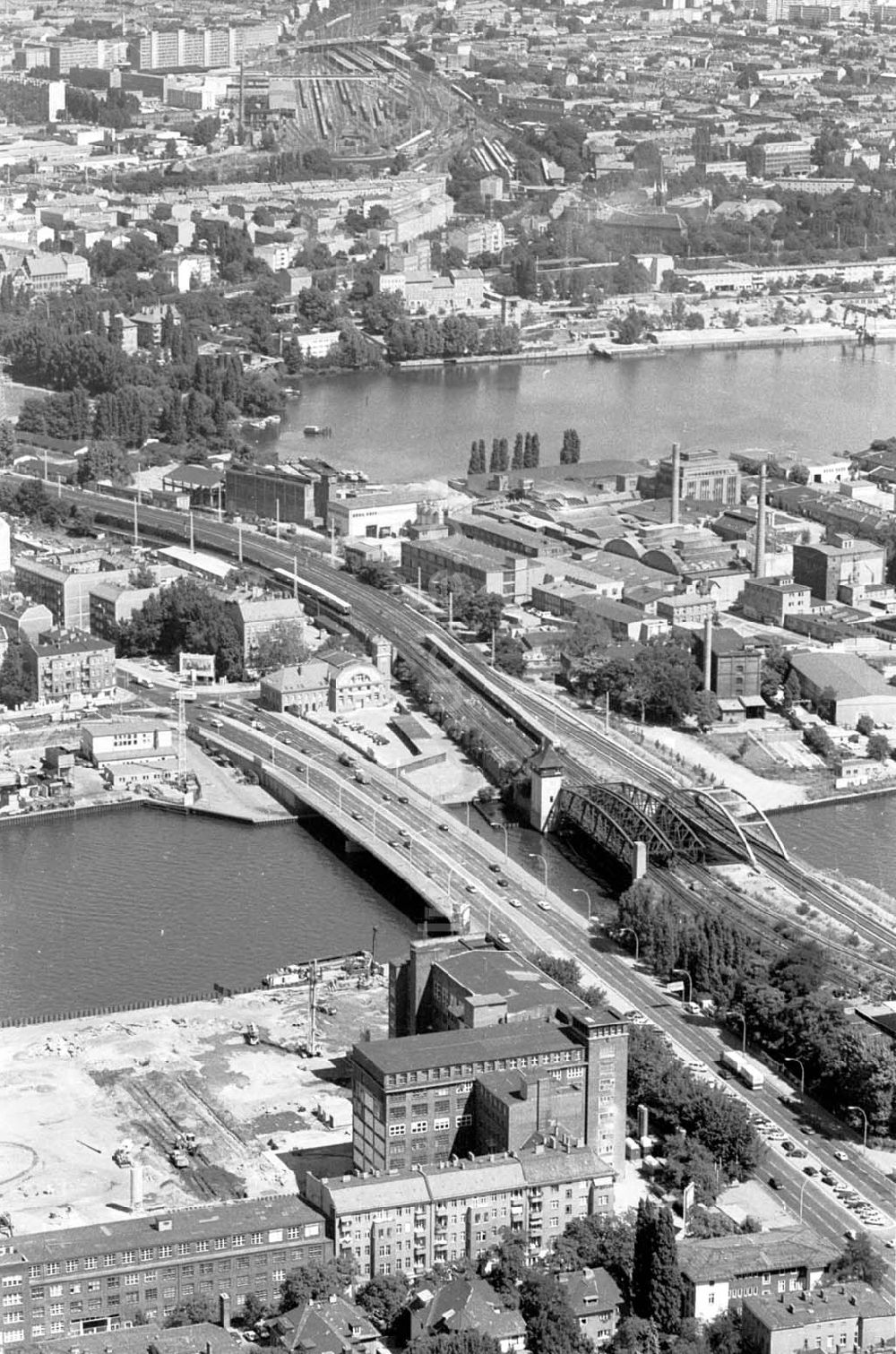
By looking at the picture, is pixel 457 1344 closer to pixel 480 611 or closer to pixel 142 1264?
pixel 142 1264

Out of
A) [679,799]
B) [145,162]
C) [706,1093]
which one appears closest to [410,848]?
[679,799]

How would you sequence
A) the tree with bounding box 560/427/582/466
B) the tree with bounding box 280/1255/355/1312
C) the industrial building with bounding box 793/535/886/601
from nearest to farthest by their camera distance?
the tree with bounding box 280/1255/355/1312 < the industrial building with bounding box 793/535/886/601 < the tree with bounding box 560/427/582/466

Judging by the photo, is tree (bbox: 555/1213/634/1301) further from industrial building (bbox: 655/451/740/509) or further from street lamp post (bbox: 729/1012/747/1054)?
industrial building (bbox: 655/451/740/509)

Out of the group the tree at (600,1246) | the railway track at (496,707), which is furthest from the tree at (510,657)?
the tree at (600,1246)

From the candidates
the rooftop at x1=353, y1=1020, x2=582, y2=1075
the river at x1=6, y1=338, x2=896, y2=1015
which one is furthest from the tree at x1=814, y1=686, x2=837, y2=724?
the rooftop at x1=353, y1=1020, x2=582, y2=1075

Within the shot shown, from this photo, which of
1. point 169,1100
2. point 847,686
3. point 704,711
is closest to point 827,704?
point 847,686

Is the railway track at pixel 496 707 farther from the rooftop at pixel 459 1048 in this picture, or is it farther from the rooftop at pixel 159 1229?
the rooftop at pixel 159 1229
